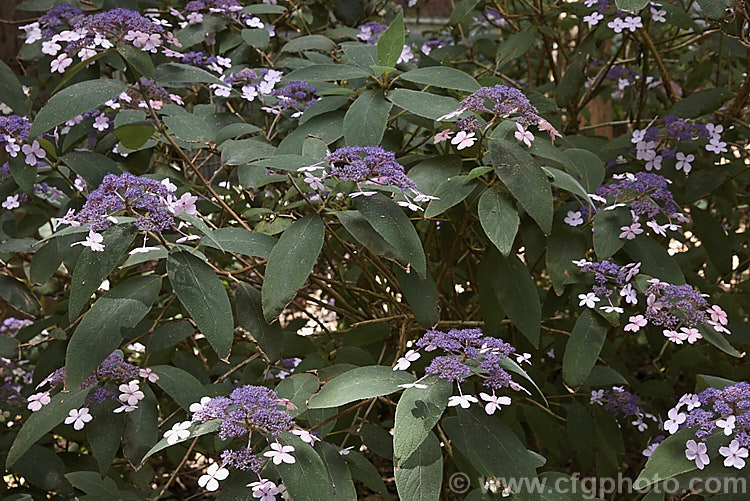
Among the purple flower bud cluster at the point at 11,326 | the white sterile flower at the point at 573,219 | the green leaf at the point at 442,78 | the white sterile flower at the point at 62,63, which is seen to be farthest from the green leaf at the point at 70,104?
the purple flower bud cluster at the point at 11,326

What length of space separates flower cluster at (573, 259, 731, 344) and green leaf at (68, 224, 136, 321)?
0.77 m

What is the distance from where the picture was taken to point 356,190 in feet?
3.90

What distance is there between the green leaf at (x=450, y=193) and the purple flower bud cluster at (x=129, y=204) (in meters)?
0.41

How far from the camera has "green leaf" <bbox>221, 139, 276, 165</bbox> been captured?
138 cm

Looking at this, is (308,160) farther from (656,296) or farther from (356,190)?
(656,296)

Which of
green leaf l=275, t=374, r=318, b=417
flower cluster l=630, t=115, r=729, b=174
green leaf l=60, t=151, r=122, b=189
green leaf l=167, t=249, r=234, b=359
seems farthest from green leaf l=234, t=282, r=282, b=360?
flower cluster l=630, t=115, r=729, b=174

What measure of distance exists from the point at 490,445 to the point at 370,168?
46cm

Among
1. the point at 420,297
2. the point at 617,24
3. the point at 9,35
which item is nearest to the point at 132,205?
the point at 420,297

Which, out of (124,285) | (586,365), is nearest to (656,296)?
(586,365)

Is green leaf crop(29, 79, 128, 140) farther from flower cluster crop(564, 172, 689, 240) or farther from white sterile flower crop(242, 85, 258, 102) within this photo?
flower cluster crop(564, 172, 689, 240)

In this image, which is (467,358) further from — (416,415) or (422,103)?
(422,103)

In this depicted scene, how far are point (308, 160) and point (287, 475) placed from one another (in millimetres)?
513

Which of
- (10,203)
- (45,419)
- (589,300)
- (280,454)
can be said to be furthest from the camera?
(10,203)

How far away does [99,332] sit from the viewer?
1.06 meters
